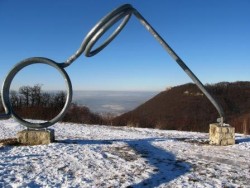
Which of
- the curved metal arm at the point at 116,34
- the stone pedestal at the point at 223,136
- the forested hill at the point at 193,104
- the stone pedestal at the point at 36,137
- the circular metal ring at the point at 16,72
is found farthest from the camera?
the forested hill at the point at 193,104

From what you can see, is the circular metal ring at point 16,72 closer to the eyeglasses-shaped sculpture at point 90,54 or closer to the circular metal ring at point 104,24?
the eyeglasses-shaped sculpture at point 90,54

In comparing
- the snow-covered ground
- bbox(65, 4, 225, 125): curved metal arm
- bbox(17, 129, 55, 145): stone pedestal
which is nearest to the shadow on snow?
the snow-covered ground

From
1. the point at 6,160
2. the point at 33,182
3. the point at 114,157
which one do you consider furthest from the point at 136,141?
the point at 33,182

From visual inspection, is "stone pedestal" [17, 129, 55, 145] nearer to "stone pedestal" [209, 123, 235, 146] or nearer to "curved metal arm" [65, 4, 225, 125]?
"curved metal arm" [65, 4, 225, 125]

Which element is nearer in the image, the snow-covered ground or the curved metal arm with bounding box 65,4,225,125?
the snow-covered ground

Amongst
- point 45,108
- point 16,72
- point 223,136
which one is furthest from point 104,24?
point 45,108

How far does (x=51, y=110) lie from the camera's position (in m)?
26.2

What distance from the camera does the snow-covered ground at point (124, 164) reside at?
7863mm

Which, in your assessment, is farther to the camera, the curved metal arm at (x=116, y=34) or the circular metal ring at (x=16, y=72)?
the circular metal ring at (x=16, y=72)

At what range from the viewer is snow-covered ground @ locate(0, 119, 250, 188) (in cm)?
786

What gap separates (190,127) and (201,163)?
16.5m

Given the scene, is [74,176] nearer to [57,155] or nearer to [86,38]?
[57,155]

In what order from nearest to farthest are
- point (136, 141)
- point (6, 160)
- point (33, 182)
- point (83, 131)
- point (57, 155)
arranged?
point (33, 182)
point (6, 160)
point (57, 155)
point (136, 141)
point (83, 131)

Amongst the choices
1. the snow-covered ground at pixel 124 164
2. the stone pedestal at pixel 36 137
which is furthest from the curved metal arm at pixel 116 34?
the snow-covered ground at pixel 124 164
